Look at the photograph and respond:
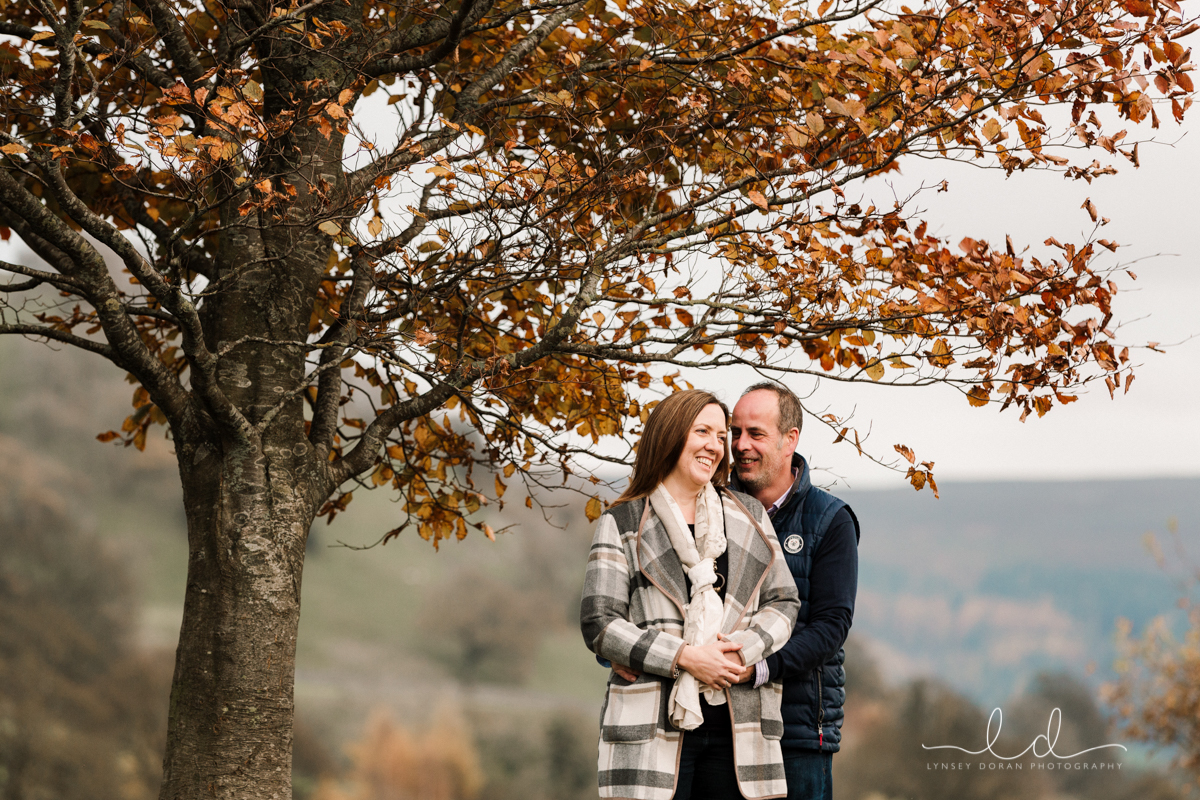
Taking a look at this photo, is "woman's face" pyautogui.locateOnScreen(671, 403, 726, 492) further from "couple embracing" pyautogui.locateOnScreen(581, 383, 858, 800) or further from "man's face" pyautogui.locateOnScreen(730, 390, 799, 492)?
"man's face" pyautogui.locateOnScreen(730, 390, 799, 492)

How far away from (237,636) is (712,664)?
2.81m

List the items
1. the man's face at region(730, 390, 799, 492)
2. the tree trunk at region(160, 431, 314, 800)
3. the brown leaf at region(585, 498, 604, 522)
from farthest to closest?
the brown leaf at region(585, 498, 604, 522) → the tree trunk at region(160, 431, 314, 800) → the man's face at region(730, 390, 799, 492)

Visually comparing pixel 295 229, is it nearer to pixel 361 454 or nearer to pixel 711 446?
pixel 361 454

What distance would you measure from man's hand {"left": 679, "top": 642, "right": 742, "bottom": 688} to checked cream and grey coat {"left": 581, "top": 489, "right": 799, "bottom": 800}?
4 centimetres

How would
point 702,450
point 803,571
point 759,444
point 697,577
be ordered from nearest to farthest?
point 697,577, point 702,450, point 803,571, point 759,444

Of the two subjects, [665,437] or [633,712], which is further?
[665,437]

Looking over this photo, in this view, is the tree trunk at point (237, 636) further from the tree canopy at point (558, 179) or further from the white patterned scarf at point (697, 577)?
the white patterned scarf at point (697, 577)

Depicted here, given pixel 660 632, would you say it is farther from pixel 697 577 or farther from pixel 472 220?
pixel 472 220

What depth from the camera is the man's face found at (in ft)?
12.5

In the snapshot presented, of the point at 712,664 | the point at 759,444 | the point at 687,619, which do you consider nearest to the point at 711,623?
the point at 687,619

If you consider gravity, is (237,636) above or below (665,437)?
below

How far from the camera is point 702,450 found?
11.3 feet

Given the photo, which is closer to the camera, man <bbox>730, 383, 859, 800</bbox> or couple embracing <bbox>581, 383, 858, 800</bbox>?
couple embracing <bbox>581, 383, 858, 800</bbox>

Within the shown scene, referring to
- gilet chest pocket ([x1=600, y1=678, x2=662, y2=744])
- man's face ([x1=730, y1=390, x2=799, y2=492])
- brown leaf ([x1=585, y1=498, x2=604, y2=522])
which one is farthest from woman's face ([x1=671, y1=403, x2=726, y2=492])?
brown leaf ([x1=585, y1=498, x2=604, y2=522])
